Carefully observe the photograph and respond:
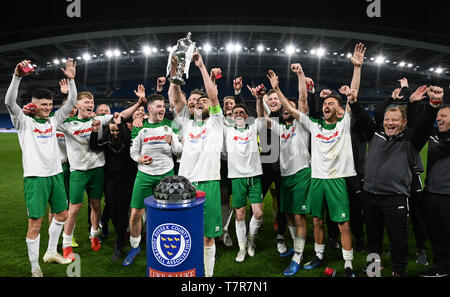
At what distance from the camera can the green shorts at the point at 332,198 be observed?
335 centimetres

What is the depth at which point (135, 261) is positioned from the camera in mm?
3924

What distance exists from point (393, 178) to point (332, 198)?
0.64m

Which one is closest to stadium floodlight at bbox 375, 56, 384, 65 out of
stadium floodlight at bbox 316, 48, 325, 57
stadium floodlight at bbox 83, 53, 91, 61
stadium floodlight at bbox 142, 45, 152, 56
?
stadium floodlight at bbox 316, 48, 325, 57

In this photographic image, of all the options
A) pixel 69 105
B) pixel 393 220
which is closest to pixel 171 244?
pixel 393 220

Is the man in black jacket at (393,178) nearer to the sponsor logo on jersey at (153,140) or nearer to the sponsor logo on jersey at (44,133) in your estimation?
the sponsor logo on jersey at (153,140)

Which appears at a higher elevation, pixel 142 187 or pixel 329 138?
pixel 329 138

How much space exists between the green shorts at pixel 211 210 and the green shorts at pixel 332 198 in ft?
3.64

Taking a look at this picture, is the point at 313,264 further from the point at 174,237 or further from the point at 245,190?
the point at 174,237

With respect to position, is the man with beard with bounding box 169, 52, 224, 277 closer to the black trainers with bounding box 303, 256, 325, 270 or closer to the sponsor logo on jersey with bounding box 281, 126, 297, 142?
the sponsor logo on jersey with bounding box 281, 126, 297, 142

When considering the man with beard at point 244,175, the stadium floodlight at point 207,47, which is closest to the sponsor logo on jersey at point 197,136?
the man with beard at point 244,175

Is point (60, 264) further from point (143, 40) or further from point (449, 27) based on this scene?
point (143, 40)

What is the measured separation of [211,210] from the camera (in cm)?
326
